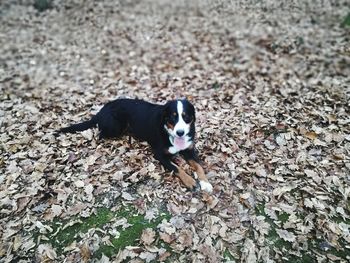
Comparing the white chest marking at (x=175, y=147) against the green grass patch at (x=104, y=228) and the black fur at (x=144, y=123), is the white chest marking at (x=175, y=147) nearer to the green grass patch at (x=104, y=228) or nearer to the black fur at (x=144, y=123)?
the black fur at (x=144, y=123)

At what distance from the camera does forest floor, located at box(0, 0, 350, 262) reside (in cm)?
388

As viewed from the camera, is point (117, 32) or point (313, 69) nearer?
point (313, 69)

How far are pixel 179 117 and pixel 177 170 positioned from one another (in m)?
0.80

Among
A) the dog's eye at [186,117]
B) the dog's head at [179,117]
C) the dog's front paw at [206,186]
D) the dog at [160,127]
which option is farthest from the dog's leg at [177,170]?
the dog's eye at [186,117]

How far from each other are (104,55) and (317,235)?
6991mm

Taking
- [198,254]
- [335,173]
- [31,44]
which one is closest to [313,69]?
[335,173]

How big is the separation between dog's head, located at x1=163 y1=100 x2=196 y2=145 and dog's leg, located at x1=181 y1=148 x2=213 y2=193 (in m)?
0.35

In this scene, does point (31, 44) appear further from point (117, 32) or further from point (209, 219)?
point (209, 219)

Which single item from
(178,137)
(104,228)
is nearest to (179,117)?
(178,137)

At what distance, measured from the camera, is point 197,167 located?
4664 mm

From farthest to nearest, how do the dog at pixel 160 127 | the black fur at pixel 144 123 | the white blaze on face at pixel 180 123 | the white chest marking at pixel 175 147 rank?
the white chest marking at pixel 175 147 → the black fur at pixel 144 123 → the dog at pixel 160 127 → the white blaze on face at pixel 180 123

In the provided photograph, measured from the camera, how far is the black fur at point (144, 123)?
14.8ft

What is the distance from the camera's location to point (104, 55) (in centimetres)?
881

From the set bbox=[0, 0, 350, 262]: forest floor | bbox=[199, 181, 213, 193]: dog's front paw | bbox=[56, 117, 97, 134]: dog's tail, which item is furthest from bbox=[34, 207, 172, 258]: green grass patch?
bbox=[56, 117, 97, 134]: dog's tail
